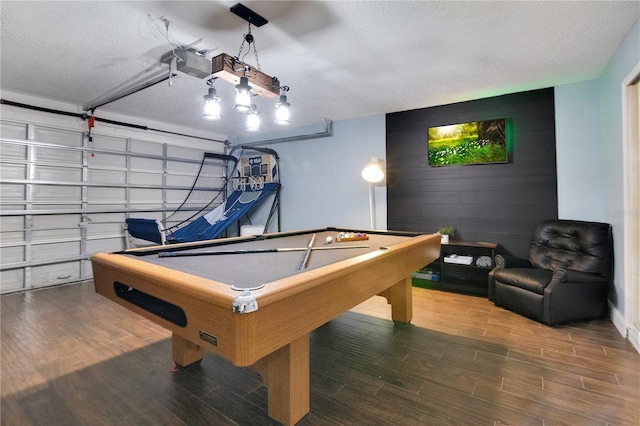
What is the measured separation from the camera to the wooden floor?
5.45ft

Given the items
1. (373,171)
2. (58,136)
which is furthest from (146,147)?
(373,171)

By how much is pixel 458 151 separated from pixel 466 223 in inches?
40.2

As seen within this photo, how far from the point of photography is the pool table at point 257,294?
1.05m

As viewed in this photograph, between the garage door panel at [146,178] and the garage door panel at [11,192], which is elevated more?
the garage door panel at [146,178]

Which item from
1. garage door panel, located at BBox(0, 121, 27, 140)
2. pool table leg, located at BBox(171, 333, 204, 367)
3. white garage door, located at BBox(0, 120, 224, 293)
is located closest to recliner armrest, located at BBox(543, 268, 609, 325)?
pool table leg, located at BBox(171, 333, 204, 367)

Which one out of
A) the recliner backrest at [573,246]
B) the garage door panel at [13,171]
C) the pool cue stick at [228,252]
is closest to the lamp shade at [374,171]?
the recliner backrest at [573,246]

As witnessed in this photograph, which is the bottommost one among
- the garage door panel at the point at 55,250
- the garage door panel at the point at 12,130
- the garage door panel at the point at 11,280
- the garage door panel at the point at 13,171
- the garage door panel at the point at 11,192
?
the garage door panel at the point at 11,280

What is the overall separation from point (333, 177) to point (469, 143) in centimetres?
225

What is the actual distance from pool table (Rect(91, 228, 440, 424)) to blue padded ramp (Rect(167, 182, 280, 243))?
8.77ft

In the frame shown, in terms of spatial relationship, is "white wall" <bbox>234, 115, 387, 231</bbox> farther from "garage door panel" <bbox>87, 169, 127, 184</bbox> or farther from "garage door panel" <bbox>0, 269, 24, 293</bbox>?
"garage door panel" <bbox>0, 269, 24, 293</bbox>

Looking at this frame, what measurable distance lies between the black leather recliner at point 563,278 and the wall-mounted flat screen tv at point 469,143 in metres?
1.15

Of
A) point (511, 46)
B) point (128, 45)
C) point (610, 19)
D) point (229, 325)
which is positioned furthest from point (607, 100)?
point (128, 45)

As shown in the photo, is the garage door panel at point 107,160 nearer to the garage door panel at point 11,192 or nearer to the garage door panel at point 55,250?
the garage door panel at point 11,192

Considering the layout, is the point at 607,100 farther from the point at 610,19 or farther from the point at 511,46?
the point at 511,46
